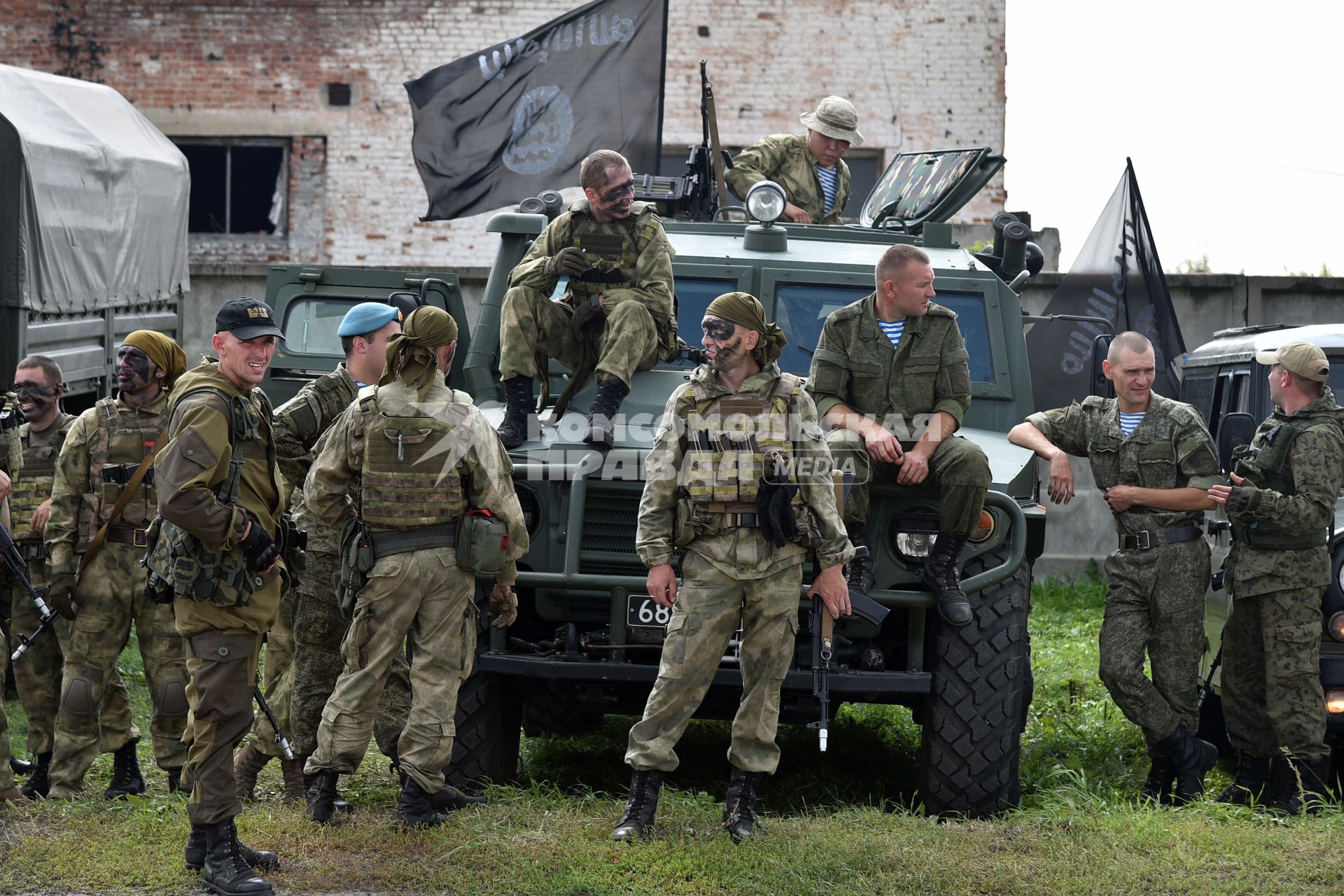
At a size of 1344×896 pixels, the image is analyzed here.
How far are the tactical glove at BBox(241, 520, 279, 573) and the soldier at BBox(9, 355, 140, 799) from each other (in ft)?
5.50

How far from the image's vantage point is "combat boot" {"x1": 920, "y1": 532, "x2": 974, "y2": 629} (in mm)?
5047

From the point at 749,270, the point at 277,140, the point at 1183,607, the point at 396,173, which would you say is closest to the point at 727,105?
the point at 396,173

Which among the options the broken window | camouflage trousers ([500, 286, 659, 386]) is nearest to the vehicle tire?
camouflage trousers ([500, 286, 659, 386])

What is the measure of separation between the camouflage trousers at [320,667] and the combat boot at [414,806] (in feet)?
1.55

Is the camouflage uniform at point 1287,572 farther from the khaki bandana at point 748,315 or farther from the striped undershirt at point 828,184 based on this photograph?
the striped undershirt at point 828,184

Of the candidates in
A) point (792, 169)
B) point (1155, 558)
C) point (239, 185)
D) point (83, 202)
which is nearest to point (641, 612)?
point (1155, 558)

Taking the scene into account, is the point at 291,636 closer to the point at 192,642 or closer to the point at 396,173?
the point at 192,642

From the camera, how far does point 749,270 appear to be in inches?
248

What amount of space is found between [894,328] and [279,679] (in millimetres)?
2725

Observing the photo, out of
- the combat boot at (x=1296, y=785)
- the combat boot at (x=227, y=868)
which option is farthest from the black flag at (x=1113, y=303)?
the combat boot at (x=227, y=868)

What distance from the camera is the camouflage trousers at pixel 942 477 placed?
5.04 m

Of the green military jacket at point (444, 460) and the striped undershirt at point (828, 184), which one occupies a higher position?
the striped undershirt at point (828, 184)

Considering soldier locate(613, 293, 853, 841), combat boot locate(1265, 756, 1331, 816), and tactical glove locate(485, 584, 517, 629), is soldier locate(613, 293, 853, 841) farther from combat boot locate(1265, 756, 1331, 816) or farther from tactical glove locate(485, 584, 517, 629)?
combat boot locate(1265, 756, 1331, 816)

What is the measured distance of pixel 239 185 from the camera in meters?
15.4
